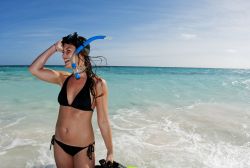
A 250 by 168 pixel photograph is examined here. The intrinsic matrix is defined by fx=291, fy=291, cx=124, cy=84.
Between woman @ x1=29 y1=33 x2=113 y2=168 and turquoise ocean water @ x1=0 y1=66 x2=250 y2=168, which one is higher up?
woman @ x1=29 y1=33 x2=113 y2=168

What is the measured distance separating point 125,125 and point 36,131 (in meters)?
2.56

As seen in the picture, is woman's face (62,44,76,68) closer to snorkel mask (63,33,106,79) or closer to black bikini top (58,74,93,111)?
snorkel mask (63,33,106,79)

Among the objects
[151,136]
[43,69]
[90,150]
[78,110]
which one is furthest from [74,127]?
[151,136]

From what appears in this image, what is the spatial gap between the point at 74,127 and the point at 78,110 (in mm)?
197

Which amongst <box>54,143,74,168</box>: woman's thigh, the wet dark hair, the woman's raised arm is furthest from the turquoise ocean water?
the wet dark hair

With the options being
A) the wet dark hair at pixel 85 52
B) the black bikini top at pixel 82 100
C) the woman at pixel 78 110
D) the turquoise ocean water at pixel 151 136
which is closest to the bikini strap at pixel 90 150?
the woman at pixel 78 110

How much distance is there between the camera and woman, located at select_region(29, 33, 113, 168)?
287cm

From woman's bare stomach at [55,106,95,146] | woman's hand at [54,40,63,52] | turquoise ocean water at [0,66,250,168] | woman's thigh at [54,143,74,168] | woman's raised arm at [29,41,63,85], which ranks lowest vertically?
turquoise ocean water at [0,66,250,168]

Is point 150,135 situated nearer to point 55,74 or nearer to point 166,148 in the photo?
point 166,148

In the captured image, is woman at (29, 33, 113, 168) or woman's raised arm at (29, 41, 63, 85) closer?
woman at (29, 33, 113, 168)

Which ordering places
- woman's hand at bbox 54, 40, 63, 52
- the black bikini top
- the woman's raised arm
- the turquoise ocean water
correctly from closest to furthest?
the black bikini top
woman's hand at bbox 54, 40, 63, 52
the woman's raised arm
the turquoise ocean water

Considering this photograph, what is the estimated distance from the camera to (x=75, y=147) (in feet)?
9.84

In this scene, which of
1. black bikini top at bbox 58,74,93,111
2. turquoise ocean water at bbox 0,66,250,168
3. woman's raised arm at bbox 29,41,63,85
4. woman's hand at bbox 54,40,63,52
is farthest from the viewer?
turquoise ocean water at bbox 0,66,250,168

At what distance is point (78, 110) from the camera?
2900 mm
